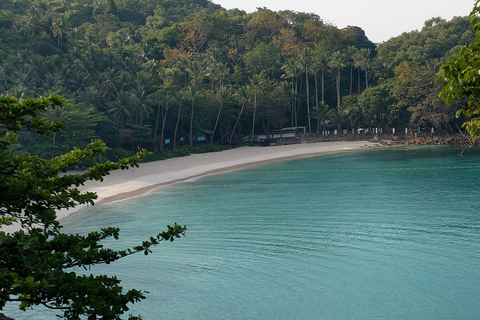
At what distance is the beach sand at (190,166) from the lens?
43.6 m

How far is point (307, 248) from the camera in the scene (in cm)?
2539

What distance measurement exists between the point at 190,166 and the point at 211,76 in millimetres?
27127

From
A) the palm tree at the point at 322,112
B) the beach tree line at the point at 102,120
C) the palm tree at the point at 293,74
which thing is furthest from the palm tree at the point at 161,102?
the palm tree at the point at 322,112

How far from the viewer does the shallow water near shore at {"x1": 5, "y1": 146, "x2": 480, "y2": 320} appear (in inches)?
723

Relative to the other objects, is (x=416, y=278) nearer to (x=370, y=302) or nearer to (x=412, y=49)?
(x=370, y=302)

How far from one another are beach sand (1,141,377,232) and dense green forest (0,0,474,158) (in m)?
5.85

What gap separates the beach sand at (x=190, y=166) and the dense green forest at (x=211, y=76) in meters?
5.85

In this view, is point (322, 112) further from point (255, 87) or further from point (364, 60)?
point (255, 87)

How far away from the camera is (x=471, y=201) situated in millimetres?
34688

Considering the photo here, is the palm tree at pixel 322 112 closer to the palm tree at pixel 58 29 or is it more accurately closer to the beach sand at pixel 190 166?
the beach sand at pixel 190 166

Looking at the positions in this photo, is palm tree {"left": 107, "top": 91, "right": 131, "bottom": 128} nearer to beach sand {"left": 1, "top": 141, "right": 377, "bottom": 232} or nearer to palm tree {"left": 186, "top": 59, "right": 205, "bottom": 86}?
beach sand {"left": 1, "top": 141, "right": 377, "bottom": 232}

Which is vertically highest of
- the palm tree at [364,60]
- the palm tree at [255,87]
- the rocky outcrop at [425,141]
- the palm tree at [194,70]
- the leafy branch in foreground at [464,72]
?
the palm tree at [364,60]

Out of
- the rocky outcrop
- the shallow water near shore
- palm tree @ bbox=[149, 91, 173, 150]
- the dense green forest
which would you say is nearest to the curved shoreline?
the shallow water near shore

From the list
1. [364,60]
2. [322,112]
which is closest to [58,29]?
[322,112]
